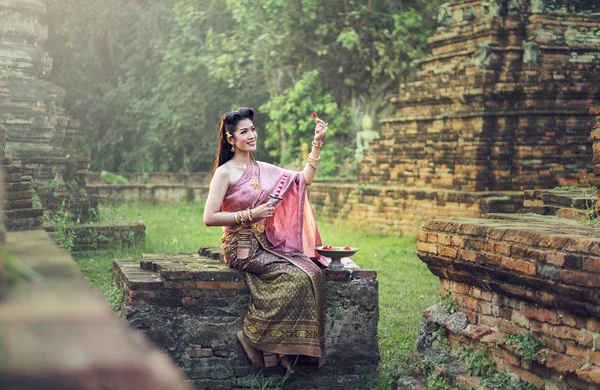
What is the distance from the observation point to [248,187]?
16.1 ft

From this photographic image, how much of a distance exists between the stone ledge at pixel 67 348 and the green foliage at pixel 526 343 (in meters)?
2.95

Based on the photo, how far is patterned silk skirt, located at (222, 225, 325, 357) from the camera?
459 centimetres

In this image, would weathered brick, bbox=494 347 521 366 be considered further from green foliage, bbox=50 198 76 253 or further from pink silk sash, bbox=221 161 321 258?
green foliage, bbox=50 198 76 253

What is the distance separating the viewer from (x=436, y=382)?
459 cm

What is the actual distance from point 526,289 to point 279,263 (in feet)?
4.45

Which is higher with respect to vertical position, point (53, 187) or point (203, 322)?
point (53, 187)

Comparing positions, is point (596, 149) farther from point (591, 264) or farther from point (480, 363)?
point (591, 264)

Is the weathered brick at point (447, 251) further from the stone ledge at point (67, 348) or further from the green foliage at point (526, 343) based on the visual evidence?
the stone ledge at point (67, 348)

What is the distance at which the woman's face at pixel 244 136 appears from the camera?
4910 mm

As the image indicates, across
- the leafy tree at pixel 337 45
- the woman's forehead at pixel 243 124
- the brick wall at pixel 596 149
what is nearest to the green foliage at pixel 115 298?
the woman's forehead at pixel 243 124

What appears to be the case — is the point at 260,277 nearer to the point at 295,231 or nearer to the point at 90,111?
the point at 295,231

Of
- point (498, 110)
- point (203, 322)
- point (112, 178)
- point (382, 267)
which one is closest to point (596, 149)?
point (203, 322)

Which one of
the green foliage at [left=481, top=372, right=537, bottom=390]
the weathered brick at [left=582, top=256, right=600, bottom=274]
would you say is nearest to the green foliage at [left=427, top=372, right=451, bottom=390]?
the green foliage at [left=481, top=372, right=537, bottom=390]

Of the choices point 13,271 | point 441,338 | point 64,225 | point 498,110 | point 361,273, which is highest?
point 498,110
